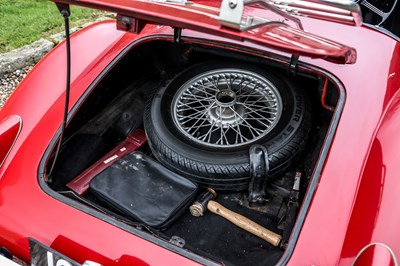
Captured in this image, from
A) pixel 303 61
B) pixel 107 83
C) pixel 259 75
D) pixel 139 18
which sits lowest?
pixel 107 83

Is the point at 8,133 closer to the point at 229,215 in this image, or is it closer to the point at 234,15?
the point at 229,215

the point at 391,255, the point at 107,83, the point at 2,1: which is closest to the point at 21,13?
the point at 2,1

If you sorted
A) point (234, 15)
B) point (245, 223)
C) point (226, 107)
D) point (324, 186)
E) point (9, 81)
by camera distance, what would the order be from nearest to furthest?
point (234, 15) < point (324, 186) < point (245, 223) < point (226, 107) < point (9, 81)

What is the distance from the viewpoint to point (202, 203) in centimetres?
198

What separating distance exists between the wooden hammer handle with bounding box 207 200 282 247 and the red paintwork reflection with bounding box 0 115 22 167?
2.84 feet

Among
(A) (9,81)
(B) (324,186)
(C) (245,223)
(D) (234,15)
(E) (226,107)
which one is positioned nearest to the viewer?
(D) (234,15)

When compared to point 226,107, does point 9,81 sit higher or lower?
lower

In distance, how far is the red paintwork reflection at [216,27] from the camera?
137 centimetres

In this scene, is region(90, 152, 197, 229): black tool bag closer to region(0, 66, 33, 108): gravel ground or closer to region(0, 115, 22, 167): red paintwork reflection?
region(0, 115, 22, 167): red paintwork reflection

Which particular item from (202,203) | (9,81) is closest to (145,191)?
(202,203)

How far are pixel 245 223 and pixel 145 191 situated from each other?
0.43m

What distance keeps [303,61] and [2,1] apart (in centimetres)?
369

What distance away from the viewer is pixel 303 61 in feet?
6.66

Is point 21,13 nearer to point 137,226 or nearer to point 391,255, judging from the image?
point 137,226
